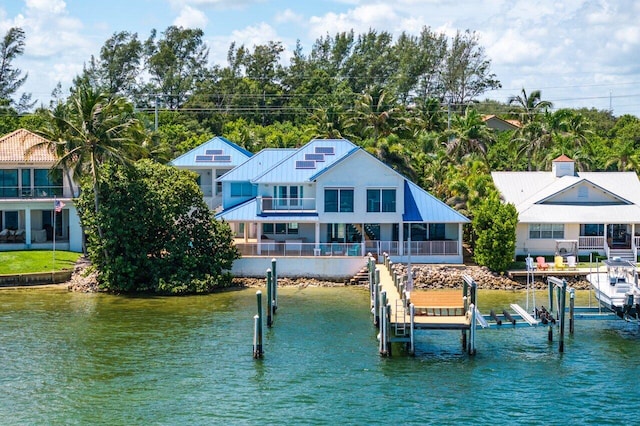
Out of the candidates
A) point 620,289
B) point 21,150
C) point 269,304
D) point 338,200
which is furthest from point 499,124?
point 269,304

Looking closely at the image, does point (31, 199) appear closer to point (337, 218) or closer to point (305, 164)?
point (305, 164)

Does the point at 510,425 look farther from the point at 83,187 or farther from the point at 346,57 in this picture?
the point at 346,57

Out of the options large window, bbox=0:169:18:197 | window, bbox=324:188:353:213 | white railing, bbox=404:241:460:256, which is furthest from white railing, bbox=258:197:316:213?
large window, bbox=0:169:18:197

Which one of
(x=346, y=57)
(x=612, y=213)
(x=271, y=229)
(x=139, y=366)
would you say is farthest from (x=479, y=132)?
(x=346, y=57)

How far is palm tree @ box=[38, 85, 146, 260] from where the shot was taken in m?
52.4

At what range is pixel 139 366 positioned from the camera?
36469 mm

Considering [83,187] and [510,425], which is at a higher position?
[83,187]

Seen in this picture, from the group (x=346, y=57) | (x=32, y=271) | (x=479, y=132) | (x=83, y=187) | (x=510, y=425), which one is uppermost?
(x=346, y=57)

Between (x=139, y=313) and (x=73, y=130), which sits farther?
(x=73, y=130)

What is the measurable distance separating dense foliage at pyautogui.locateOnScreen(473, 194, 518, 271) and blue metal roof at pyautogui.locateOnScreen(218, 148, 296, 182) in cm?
1471

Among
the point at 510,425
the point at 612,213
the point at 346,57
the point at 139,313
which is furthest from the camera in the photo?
the point at 346,57

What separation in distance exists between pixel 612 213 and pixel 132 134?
30.5 metres

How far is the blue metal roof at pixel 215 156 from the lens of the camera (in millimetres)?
68562

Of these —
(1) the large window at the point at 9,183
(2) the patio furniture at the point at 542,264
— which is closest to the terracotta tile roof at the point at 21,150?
(1) the large window at the point at 9,183
